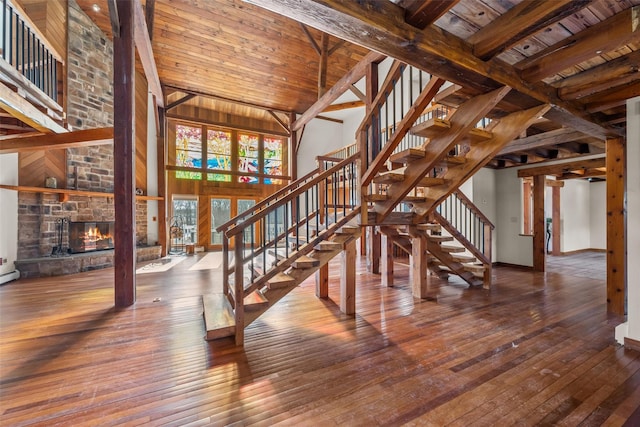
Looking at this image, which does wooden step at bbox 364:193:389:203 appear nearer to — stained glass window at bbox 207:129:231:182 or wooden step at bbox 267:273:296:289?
wooden step at bbox 267:273:296:289

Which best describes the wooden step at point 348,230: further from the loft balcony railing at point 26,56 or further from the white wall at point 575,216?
the white wall at point 575,216

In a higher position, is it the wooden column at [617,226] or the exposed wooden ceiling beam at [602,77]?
the exposed wooden ceiling beam at [602,77]

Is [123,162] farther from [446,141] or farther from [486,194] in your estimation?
[486,194]

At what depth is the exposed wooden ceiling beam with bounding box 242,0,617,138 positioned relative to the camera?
1263mm

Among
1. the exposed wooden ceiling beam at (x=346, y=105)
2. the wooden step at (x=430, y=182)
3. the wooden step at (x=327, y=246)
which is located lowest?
the wooden step at (x=327, y=246)

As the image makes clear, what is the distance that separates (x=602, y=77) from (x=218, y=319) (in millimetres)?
4081

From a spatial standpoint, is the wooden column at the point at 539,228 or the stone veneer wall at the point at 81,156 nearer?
the stone veneer wall at the point at 81,156

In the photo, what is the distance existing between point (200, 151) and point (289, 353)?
807cm

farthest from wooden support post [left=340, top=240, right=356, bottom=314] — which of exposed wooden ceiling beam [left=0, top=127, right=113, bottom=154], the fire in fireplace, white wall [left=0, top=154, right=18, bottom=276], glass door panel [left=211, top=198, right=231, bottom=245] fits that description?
glass door panel [left=211, top=198, right=231, bottom=245]

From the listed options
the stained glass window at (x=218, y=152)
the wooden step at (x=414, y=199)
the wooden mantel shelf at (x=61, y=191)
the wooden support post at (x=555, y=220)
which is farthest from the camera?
the stained glass window at (x=218, y=152)

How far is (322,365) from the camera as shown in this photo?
216 cm

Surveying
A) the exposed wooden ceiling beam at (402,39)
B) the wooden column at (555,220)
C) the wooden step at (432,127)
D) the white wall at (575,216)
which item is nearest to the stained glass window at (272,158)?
the wooden step at (432,127)

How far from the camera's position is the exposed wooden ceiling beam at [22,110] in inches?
99.6

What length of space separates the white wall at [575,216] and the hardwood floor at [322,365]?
5.78 metres
